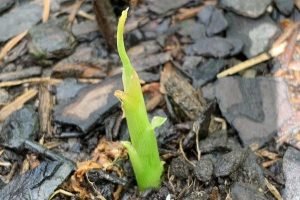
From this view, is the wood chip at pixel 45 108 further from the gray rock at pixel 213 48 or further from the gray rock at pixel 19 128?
the gray rock at pixel 213 48

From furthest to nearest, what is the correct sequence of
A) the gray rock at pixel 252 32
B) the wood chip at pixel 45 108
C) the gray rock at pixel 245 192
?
1. the gray rock at pixel 252 32
2. the wood chip at pixel 45 108
3. the gray rock at pixel 245 192

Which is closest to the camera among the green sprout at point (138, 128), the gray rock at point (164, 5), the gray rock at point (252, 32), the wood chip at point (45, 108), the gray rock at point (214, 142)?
the green sprout at point (138, 128)

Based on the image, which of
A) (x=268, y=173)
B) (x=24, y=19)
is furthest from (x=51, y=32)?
(x=268, y=173)

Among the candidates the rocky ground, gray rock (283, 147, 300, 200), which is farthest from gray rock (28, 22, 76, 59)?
gray rock (283, 147, 300, 200)

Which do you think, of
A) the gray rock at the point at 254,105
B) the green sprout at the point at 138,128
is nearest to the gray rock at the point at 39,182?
the green sprout at the point at 138,128

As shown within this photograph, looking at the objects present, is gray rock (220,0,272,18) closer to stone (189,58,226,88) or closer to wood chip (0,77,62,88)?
stone (189,58,226,88)

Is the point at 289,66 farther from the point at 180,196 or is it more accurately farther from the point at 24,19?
the point at 24,19

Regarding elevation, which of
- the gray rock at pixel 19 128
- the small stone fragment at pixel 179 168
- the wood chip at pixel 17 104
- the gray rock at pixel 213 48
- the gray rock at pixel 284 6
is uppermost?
the gray rock at pixel 284 6

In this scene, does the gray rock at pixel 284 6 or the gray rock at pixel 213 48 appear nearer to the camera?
the gray rock at pixel 213 48

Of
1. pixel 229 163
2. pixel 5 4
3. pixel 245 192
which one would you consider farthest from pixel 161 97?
pixel 5 4
